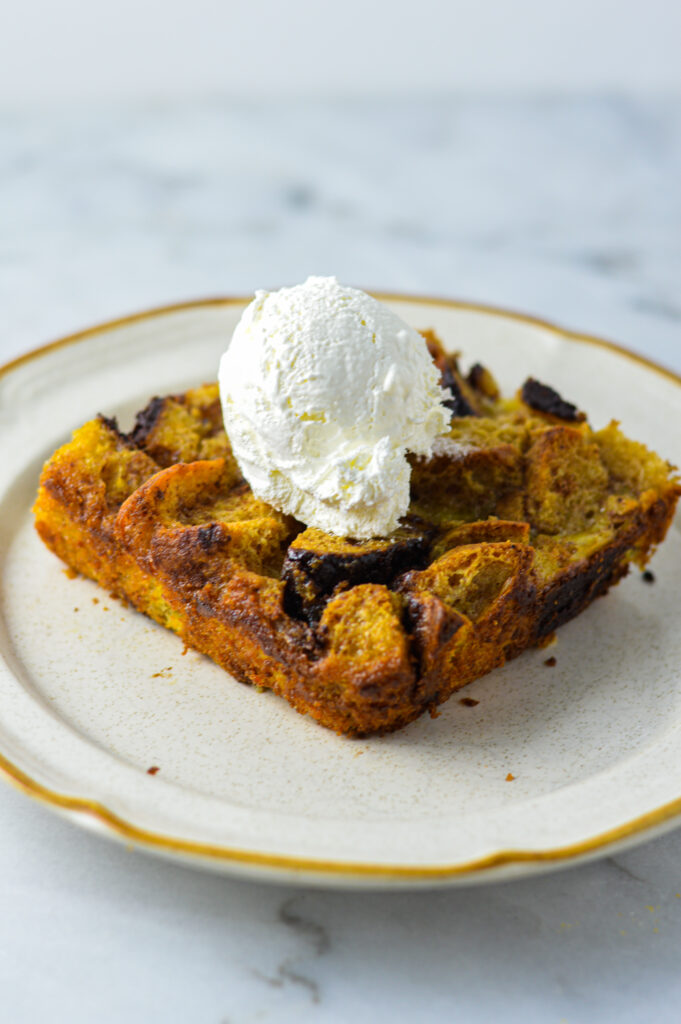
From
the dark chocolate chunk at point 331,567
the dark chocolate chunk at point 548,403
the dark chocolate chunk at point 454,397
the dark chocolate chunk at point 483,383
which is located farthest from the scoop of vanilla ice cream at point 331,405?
the dark chocolate chunk at point 483,383

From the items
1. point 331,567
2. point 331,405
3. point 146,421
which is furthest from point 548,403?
point 146,421

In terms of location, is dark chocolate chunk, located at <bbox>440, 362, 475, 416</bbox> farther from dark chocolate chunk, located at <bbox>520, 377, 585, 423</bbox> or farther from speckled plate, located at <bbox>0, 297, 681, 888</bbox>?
speckled plate, located at <bbox>0, 297, 681, 888</bbox>

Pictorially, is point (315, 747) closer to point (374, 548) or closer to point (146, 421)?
point (374, 548)

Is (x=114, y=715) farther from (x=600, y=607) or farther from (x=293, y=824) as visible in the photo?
(x=600, y=607)

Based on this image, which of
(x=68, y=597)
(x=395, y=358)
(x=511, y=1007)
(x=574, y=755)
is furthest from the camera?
(x=68, y=597)

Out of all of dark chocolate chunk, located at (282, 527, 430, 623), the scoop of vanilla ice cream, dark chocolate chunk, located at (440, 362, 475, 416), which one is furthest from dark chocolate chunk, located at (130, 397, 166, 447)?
dark chocolate chunk, located at (440, 362, 475, 416)

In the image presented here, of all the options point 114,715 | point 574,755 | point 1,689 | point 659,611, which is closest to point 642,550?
point 659,611

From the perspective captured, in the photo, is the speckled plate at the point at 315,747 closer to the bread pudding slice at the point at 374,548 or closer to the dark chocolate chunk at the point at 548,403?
the bread pudding slice at the point at 374,548
